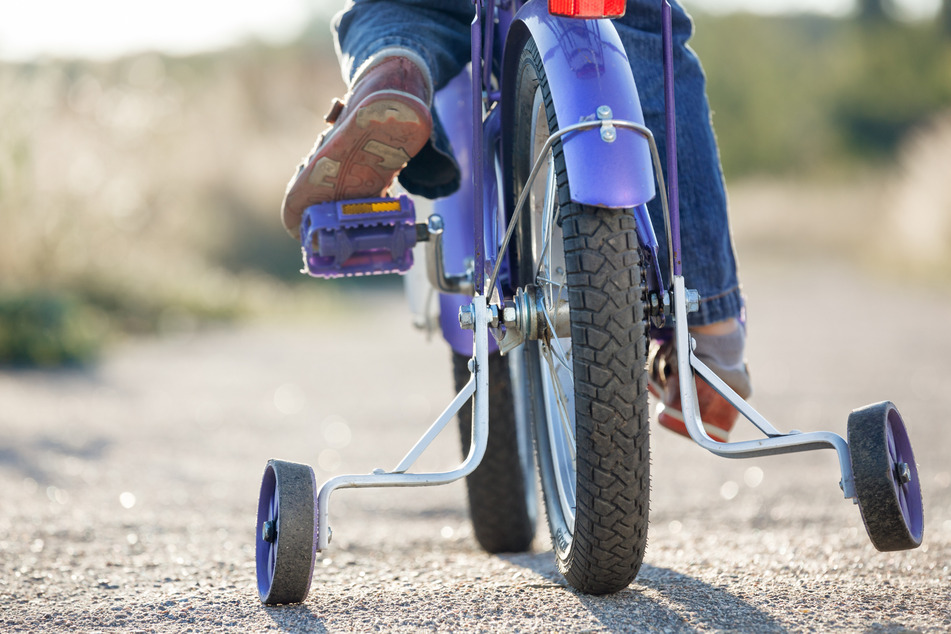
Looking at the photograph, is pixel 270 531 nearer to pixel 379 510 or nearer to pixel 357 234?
pixel 357 234

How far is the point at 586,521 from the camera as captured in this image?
1.56m

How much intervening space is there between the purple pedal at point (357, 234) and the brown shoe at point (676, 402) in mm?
535

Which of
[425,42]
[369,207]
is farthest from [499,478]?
[425,42]

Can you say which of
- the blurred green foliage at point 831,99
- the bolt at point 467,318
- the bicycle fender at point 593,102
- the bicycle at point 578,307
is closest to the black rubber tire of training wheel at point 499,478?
the bicycle at point 578,307

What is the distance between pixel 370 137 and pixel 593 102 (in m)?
0.45

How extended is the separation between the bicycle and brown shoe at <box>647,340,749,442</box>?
24 centimetres

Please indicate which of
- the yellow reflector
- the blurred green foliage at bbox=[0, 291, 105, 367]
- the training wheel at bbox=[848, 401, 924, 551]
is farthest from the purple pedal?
the blurred green foliage at bbox=[0, 291, 105, 367]

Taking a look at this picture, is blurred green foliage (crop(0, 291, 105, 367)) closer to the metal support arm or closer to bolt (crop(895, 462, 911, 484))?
the metal support arm

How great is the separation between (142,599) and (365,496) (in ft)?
4.99

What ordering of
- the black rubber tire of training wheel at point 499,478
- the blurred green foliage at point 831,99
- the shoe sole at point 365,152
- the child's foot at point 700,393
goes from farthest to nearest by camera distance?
the blurred green foliage at point 831,99
the black rubber tire of training wheel at point 499,478
the child's foot at point 700,393
the shoe sole at point 365,152

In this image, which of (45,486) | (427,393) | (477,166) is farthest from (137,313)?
(477,166)

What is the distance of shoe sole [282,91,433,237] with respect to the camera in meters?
1.81

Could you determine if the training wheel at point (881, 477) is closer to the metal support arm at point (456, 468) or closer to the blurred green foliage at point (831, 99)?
the metal support arm at point (456, 468)

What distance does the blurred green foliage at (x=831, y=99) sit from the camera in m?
26.5
